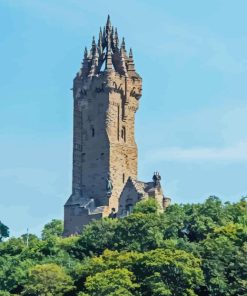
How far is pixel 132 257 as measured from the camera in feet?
360

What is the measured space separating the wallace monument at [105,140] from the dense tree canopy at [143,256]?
319 inches

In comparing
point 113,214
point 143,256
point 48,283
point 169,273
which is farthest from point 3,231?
point 169,273

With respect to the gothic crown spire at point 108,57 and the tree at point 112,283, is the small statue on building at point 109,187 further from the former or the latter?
the tree at point 112,283

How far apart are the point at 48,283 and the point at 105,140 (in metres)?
29.2

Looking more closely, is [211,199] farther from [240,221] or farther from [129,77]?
[129,77]

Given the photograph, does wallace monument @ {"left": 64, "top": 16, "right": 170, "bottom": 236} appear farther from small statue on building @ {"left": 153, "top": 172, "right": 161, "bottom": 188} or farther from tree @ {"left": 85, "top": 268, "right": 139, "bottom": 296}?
tree @ {"left": 85, "top": 268, "right": 139, "bottom": 296}

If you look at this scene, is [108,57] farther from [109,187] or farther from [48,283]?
[48,283]

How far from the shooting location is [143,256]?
357 feet

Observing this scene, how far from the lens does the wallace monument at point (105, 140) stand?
134 metres

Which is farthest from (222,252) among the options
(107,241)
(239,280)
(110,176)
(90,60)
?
(90,60)

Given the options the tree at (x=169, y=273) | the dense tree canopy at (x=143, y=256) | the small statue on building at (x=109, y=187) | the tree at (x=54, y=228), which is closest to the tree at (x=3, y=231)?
the dense tree canopy at (x=143, y=256)

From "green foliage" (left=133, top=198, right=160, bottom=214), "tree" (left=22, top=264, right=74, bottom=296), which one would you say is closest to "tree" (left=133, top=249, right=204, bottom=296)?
"tree" (left=22, top=264, right=74, bottom=296)

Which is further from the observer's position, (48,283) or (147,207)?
(147,207)

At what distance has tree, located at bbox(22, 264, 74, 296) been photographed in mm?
109750
